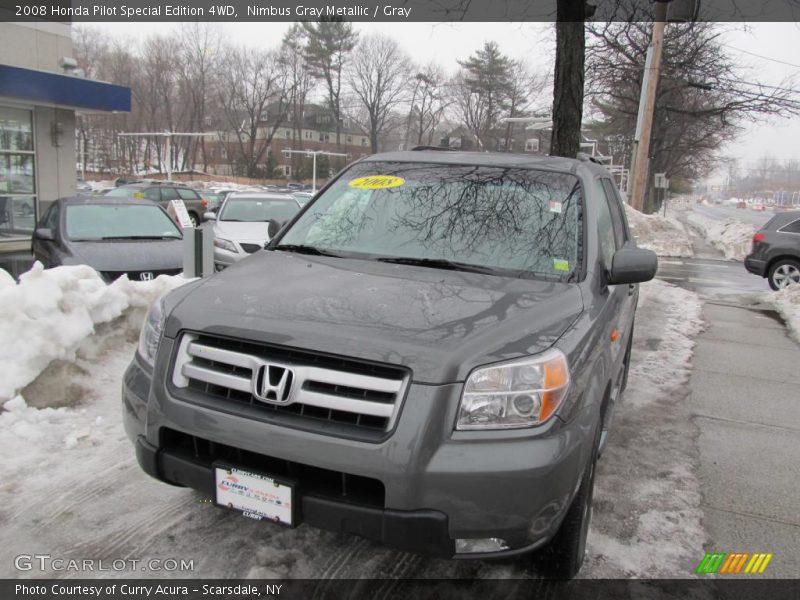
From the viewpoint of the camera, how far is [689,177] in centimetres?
6375

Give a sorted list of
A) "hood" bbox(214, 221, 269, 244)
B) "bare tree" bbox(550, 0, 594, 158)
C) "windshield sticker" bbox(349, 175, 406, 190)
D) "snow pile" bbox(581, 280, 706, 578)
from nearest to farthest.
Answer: "snow pile" bbox(581, 280, 706, 578)
"windshield sticker" bbox(349, 175, 406, 190)
"bare tree" bbox(550, 0, 594, 158)
"hood" bbox(214, 221, 269, 244)

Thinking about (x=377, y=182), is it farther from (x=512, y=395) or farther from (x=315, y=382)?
(x=512, y=395)

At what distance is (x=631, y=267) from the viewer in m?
3.32

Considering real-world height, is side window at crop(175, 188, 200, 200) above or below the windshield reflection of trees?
below

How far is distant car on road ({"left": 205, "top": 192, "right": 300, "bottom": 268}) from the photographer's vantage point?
10.9 m

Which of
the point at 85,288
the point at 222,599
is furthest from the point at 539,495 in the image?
the point at 85,288

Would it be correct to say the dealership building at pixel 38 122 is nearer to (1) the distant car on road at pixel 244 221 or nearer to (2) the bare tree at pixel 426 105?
(1) the distant car on road at pixel 244 221

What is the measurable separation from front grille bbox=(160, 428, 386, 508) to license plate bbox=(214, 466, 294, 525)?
0.03 meters

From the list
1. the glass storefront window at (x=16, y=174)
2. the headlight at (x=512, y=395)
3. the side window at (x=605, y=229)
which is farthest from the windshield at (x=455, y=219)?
the glass storefront window at (x=16, y=174)

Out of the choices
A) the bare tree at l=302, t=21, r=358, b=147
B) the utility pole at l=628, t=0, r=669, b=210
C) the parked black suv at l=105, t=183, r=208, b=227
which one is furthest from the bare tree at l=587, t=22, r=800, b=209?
the bare tree at l=302, t=21, r=358, b=147

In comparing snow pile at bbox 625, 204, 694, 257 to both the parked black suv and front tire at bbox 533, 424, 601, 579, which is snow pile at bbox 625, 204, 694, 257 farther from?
front tire at bbox 533, 424, 601, 579

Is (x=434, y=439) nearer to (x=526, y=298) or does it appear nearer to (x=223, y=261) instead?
(x=526, y=298)

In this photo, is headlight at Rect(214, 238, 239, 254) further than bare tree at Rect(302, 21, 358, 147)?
No

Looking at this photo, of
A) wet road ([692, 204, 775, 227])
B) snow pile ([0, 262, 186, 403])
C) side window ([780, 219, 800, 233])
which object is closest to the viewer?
snow pile ([0, 262, 186, 403])
